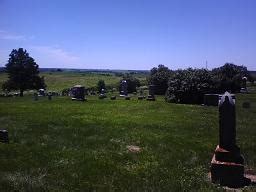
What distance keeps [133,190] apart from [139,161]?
12.1 ft

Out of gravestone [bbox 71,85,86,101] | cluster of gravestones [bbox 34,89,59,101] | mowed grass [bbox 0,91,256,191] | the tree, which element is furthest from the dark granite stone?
the tree

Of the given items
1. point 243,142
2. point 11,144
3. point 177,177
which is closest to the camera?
point 177,177

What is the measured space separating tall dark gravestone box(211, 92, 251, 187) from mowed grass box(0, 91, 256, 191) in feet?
1.67

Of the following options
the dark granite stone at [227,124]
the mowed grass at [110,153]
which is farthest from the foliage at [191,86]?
the dark granite stone at [227,124]

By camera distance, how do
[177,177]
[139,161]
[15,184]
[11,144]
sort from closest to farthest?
[15,184], [177,177], [139,161], [11,144]

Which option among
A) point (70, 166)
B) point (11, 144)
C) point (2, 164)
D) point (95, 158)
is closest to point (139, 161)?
point (95, 158)

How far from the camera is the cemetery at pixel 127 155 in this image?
1141cm

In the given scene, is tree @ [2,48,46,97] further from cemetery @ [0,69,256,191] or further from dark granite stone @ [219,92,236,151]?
dark granite stone @ [219,92,236,151]

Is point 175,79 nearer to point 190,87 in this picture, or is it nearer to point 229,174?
point 190,87

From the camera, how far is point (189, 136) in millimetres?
20078

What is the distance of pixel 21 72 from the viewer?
72.2 metres

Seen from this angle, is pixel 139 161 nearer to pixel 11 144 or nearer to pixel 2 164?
pixel 2 164

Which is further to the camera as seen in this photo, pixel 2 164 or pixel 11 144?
pixel 11 144

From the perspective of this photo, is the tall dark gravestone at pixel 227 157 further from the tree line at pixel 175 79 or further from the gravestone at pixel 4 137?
the tree line at pixel 175 79
